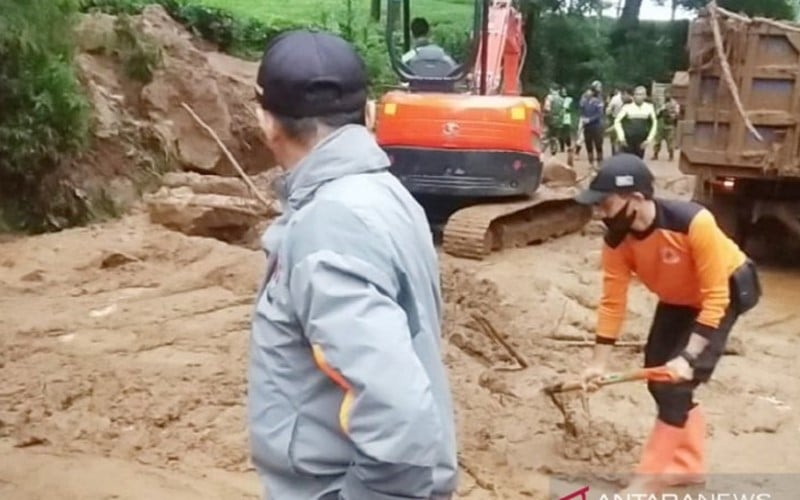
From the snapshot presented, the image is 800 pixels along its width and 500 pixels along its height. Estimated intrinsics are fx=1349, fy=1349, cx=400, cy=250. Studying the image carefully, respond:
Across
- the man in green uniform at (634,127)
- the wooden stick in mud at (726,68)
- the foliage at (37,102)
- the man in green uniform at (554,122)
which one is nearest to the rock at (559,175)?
the man in green uniform at (634,127)

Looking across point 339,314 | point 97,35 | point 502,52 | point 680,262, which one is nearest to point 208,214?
point 502,52

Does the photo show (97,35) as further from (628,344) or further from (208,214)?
(628,344)

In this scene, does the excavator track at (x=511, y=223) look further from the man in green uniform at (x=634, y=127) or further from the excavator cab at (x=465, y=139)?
the man in green uniform at (x=634, y=127)

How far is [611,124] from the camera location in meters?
23.0

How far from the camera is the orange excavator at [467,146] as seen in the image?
11.7 meters

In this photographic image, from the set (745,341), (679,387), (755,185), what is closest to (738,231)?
(755,185)

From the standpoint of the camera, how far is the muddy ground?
6.01 m

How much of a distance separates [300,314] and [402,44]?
446 inches

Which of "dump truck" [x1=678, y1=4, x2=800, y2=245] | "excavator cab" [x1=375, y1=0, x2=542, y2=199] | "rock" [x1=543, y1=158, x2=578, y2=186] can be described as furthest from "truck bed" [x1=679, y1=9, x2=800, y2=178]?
"rock" [x1=543, y1=158, x2=578, y2=186]

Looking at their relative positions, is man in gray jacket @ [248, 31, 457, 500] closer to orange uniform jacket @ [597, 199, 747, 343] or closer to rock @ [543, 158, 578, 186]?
orange uniform jacket @ [597, 199, 747, 343]

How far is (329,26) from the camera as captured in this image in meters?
27.5

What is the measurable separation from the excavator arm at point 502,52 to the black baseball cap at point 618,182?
7736 mm

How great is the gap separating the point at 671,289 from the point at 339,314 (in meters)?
3.39

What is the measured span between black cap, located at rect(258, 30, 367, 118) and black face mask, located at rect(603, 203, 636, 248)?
9.55ft
